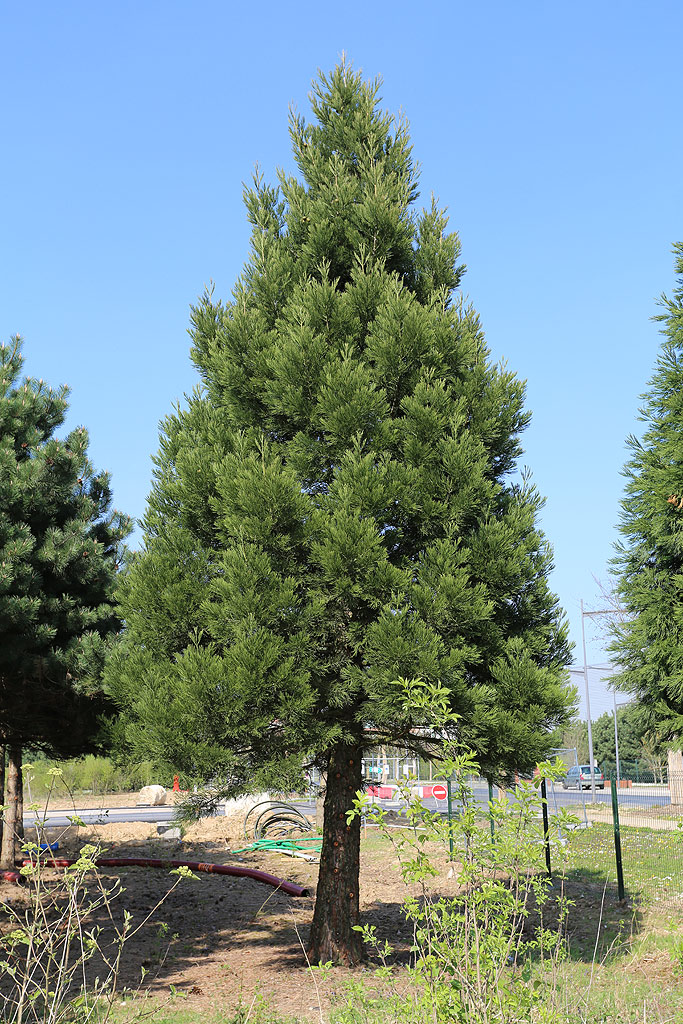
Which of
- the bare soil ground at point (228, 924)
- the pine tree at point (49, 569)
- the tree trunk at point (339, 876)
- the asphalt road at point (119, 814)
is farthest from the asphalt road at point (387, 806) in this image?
the tree trunk at point (339, 876)

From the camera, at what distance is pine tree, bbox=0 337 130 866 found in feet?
28.4

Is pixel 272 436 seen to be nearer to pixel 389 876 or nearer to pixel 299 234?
pixel 299 234

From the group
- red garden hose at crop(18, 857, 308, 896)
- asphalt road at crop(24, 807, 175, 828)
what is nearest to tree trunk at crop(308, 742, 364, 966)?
red garden hose at crop(18, 857, 308, 896)

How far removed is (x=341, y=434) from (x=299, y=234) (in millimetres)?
2893

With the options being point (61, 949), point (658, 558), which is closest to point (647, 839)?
point (658, 558)

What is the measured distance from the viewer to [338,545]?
7.21 meters

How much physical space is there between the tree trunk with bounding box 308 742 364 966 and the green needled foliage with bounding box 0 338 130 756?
2910mm

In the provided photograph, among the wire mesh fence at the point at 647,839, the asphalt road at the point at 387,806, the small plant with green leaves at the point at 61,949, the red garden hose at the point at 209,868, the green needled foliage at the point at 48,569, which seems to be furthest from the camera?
the asphalt road at the point at 387,806

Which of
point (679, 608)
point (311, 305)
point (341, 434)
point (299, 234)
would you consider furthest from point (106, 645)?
point (679, 608)

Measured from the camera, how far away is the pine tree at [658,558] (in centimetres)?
874

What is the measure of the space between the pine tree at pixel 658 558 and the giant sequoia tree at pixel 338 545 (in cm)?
126

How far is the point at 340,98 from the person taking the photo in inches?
379

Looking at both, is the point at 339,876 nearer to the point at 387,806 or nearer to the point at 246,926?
the point at 246,926

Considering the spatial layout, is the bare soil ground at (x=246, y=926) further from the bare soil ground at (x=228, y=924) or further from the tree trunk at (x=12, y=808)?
the tree trunk at (x=12, y=808)
